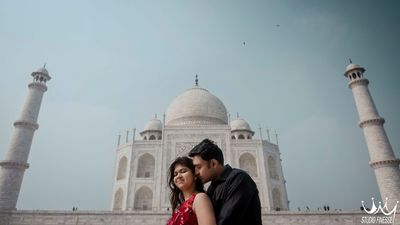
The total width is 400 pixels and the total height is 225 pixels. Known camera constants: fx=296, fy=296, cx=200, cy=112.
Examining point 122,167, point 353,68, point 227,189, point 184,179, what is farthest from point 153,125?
point 227,189

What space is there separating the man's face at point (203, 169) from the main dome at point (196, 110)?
2075 cm

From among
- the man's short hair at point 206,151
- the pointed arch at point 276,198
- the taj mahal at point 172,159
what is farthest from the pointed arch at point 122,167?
the man's short hair at point 206,151

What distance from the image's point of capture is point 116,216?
1310 centimetres

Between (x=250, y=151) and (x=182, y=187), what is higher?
(x=250, y=151)

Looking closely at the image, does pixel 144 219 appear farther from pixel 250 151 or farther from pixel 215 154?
pixel 215 154

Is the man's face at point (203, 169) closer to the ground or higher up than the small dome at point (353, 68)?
closer to the ground

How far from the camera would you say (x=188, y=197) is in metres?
2.06

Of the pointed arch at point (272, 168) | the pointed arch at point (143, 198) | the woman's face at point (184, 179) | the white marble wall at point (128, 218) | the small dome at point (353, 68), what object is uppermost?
the small dome at point (353, 68)

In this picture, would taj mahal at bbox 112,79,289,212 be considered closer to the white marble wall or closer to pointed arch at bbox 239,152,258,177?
pointed arch at bbox 239,152,258,177

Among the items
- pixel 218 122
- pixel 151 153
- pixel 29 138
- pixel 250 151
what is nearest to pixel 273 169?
pixel 250 151

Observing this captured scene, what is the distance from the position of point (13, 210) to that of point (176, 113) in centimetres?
1348

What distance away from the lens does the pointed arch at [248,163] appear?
2046 cm

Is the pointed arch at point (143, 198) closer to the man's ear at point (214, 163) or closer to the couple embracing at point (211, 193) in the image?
the couple embracing at point (211, 193)

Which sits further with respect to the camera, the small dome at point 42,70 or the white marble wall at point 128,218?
the small dome at point 42,70
